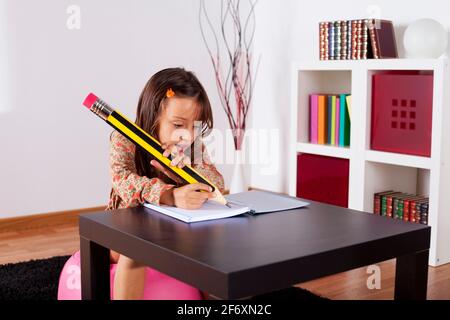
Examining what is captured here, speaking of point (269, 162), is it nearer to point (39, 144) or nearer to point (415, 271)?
point (39, 144)

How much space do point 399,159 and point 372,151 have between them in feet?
0.48

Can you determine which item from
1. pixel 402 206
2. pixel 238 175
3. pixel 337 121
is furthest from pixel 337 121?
pixel 238 175

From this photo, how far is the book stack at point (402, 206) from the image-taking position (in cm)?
280

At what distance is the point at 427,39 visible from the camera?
2.74 m

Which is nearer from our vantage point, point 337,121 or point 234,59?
point 337,121

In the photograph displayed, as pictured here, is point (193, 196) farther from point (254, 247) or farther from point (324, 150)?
point (324, 150)

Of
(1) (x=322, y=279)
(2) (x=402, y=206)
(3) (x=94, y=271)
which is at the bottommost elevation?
(1) (x=322, y=279)

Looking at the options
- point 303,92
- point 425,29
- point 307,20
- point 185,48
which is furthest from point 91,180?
point 425,29

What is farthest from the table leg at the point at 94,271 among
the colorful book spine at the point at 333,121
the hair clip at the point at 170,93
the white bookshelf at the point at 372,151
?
the colorful book spine at the point at 333,121

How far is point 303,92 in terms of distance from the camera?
333cm

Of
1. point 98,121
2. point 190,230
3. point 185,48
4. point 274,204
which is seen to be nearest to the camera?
point 190,230

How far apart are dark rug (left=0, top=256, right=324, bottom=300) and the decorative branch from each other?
5.12 ft

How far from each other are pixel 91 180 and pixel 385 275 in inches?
65.3

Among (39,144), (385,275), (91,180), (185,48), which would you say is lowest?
(385,275)
